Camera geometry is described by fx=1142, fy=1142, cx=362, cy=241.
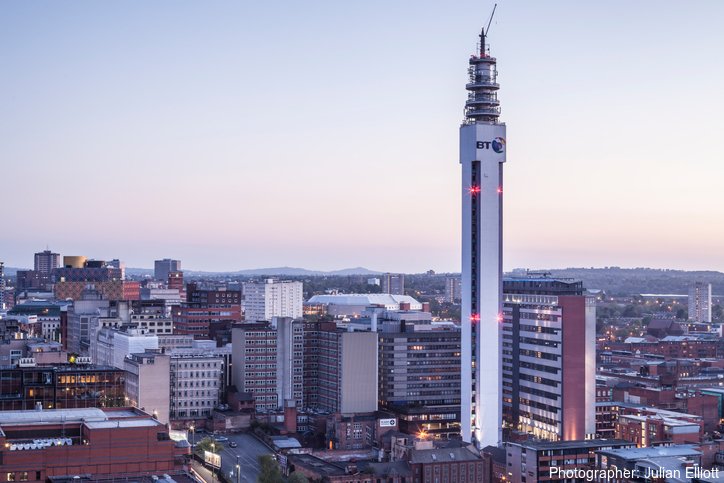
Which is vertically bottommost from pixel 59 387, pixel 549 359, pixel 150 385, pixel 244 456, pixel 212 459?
pixel 244 456

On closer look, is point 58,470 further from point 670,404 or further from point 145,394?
point 670,404

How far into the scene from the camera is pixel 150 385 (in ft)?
299

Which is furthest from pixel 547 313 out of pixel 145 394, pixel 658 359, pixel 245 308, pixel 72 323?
pixel 245 308

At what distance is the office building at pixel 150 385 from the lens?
90125 millimetres

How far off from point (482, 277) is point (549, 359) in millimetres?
8754

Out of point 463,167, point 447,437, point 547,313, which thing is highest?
point 463,167

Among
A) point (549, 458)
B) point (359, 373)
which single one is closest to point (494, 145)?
point (359, 373)

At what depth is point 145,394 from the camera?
90.5m

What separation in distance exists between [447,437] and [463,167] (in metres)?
21.9

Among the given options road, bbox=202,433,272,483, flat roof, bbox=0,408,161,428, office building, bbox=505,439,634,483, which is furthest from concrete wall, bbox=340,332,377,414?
flat roof, bbox=0,408,161,428

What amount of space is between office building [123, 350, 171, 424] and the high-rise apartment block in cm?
9065

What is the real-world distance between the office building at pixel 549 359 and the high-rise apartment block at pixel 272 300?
308 feet

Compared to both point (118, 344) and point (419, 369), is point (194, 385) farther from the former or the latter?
point (419, 369)

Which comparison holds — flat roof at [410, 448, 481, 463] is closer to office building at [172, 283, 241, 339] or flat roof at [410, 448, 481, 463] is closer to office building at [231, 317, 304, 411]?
office building at [231, 317, 304, 411]
